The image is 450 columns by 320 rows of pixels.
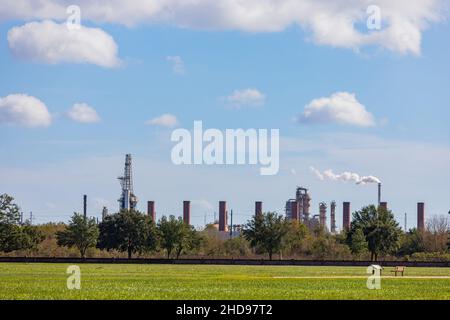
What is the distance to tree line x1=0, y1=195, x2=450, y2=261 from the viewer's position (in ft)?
395

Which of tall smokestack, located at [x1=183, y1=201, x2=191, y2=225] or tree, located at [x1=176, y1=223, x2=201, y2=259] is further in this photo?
tall smokestack, located at [x1=183, y1=201, x2=191, y2=225]

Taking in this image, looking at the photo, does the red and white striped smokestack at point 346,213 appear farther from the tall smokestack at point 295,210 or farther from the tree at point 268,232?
the tree at point 268,232

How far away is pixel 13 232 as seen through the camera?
12031 centimetres

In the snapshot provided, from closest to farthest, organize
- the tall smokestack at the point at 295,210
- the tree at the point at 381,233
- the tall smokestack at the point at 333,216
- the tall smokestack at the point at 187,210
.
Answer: the tree at the point at 381,233, the tall smokestack at the point at 187,210, the tall smokestack at the point at 295,210, the tall smokestack at the point at 333,216

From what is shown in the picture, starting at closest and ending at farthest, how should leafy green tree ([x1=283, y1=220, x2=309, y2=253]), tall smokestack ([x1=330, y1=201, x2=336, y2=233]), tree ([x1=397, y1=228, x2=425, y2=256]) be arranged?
leafy green tree ([x1=283, y1=220, x2=309, y2=253])
tree ([x1=397, y1=228, x2=425, y2=256])
tall smokestack ([x1=330, y1=201, x2=336, y2=233])

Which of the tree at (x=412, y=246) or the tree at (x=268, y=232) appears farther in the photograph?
the tree at (x=412, y=246)

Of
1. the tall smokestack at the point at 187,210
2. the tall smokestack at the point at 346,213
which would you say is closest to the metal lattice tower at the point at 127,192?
the tall smokestack at the point at 187,210

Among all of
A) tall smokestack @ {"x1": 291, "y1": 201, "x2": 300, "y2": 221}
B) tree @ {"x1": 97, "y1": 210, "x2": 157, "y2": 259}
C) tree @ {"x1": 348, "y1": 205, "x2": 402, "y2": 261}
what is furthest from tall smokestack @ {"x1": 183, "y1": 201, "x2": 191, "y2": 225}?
tree @ {"x1": 348, "y1": 205, "x2": 402, "y2": 261}

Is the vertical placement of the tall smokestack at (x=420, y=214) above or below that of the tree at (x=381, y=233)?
above

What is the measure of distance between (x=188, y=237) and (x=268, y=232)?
34.7ft

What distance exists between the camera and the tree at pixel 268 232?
12669cm

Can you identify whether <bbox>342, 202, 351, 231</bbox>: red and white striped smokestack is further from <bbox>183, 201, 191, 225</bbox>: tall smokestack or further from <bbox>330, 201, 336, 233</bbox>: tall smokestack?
<bbox>183, 201, 191, 225</bbox>: tall smokestack
